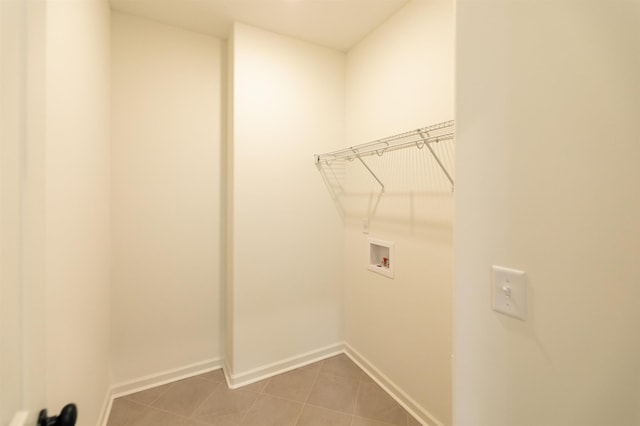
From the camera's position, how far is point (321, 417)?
1654 mm

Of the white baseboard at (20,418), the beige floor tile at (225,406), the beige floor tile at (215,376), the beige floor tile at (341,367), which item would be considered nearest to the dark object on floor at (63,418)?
the white baseboard at (20,418)

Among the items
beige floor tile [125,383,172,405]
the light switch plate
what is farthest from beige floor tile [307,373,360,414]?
the light switch plate

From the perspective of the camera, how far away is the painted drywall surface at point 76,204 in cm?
86

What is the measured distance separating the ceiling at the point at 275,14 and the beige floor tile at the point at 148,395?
2705 mm

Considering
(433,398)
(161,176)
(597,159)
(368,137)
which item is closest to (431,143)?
(368,137)

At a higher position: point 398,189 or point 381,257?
point 398,189

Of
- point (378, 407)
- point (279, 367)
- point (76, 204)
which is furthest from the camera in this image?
point (279, 367)

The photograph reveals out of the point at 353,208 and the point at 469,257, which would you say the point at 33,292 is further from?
the point at 353,208

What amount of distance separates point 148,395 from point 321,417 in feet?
4.10

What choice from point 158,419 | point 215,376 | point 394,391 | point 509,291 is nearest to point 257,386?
point 215,376

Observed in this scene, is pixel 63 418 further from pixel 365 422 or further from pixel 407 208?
pixel 407 208

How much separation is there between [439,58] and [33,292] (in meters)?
1.97

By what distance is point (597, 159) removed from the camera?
543 mm

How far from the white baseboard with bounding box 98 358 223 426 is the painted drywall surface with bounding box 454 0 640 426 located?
2.00 metres
